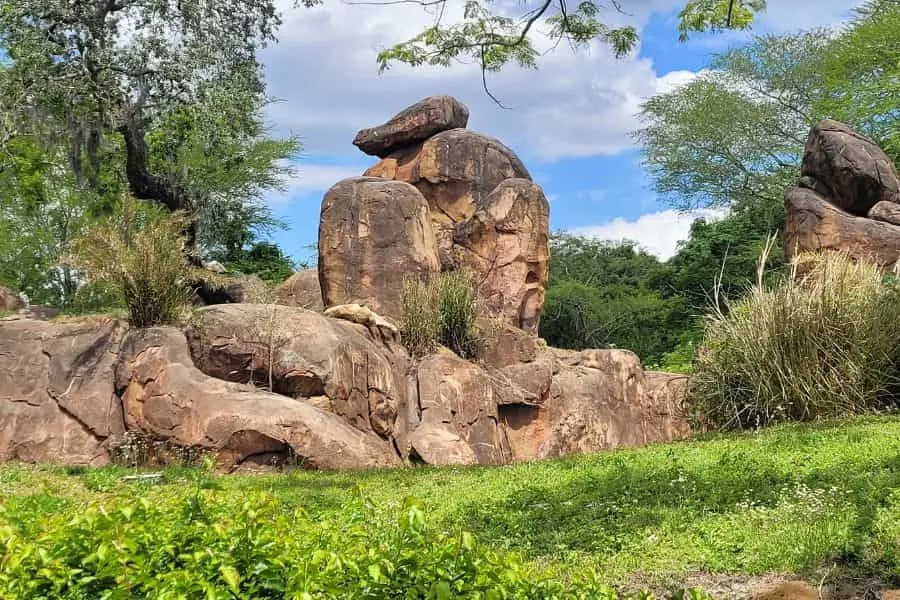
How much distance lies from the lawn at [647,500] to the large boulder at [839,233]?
303 inches

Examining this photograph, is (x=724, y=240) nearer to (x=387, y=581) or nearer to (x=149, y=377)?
(x=149, y=377)

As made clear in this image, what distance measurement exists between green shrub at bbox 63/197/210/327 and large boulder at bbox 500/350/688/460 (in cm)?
465

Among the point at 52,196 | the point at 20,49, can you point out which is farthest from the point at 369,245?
the point at 52,196

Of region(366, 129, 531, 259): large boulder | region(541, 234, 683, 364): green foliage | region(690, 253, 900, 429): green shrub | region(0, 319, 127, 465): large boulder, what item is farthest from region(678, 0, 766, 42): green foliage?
region(541, 234, 683, 364): green foliage

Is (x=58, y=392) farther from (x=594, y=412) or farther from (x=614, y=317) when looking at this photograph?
(x=614, y=317)

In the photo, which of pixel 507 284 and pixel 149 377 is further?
pixel 507 284

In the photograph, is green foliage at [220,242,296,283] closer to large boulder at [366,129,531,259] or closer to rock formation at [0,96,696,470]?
large boulder at [366,129,531,259]

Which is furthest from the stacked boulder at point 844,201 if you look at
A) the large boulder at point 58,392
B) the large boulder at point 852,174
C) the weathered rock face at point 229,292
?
the large boulder at point 58,392

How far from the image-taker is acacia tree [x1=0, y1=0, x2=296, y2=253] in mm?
16453

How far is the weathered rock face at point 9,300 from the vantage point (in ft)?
54.8

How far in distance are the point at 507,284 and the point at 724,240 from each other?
44.2 ft

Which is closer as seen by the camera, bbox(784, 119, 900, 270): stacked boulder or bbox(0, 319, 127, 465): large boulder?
bbox(0, 319, 127, 465): large boulder

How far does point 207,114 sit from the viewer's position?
16953 mm

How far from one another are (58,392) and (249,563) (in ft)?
24.7
